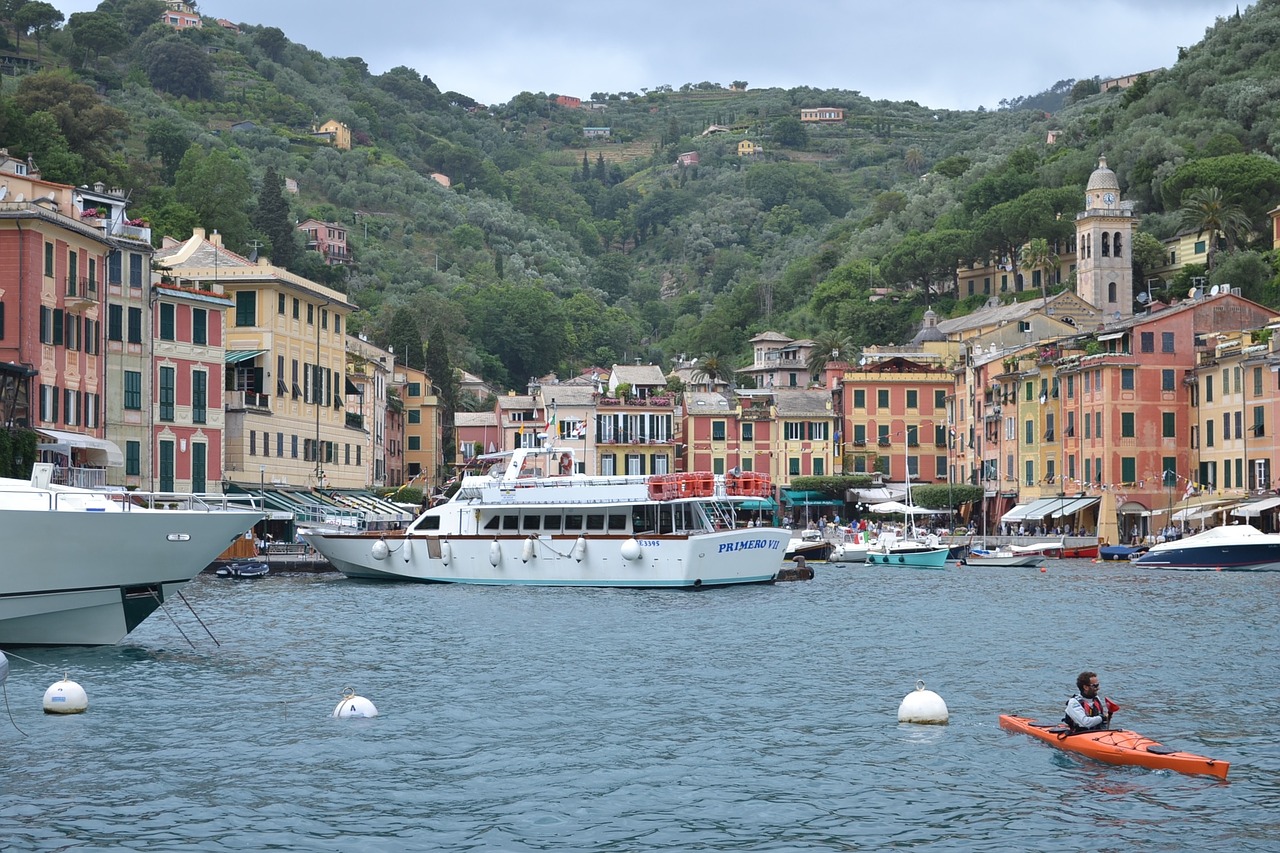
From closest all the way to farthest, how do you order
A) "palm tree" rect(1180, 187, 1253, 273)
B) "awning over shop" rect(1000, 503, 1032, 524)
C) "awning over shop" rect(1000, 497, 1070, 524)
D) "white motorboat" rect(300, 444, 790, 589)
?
"white motorboat" rect(300, 444, 790, 589), "awning over shop" rect(1000, 497, 1070, 524), "awning over shop" rect(1000, 503, 1032, 524), "palm tree" rect(1180, 187, 1253, 273)

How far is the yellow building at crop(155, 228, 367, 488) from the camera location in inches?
3022

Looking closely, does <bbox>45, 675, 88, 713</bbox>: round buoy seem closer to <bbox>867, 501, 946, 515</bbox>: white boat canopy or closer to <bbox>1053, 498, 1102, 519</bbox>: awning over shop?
<bbox>1053, 498, 1102, 519</bbox>: awning over shop

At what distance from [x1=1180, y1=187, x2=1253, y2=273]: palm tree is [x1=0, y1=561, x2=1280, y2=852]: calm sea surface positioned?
7667 centimetres

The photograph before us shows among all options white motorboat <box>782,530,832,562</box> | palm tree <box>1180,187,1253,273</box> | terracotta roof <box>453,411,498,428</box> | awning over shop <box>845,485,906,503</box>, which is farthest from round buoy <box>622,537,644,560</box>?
palm tree <box>1180,187,1253,273</box>

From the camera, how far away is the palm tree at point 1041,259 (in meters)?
133

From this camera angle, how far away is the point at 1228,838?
2033 cm

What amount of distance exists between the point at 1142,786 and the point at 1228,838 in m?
3.11

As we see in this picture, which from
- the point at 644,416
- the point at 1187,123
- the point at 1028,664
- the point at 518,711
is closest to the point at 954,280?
the point at 1187,123

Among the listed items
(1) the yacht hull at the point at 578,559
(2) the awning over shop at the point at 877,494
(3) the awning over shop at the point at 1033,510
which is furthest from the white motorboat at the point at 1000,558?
(1) the yacht hull at the point at 578,559

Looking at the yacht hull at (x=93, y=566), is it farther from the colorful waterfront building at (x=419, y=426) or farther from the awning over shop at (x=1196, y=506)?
the colorful waterfront building at (x=419, y=426)

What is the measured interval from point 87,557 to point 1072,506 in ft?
229

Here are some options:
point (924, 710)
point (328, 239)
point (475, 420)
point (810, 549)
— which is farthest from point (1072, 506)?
point (328, 239)

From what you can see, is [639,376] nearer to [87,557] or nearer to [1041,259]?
[1041,259]

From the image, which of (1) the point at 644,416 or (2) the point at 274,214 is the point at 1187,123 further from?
(2) the point at 274,214
